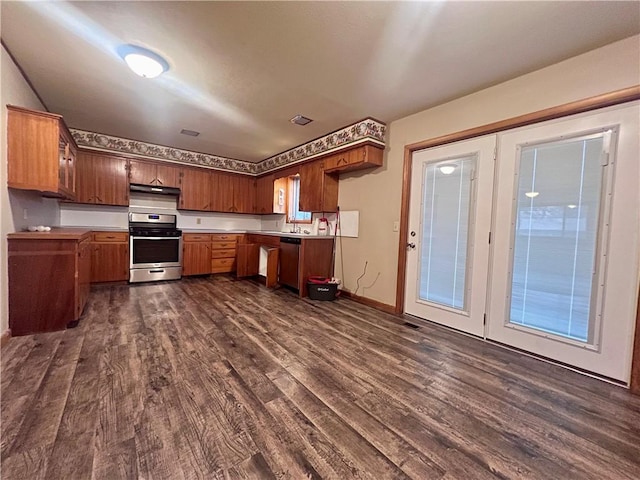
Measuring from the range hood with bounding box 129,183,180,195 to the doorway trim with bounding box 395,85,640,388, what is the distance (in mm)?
4318

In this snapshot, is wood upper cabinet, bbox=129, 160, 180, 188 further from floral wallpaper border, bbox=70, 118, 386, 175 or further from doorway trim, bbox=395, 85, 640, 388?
doorway trim, bbox=395, 85, 640, 388

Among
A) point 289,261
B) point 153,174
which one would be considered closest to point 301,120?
point 289,261

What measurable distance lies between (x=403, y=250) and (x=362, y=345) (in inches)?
54.5

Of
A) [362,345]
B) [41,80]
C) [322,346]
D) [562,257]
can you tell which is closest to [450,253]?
[562,257]

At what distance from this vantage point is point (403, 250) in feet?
10.9

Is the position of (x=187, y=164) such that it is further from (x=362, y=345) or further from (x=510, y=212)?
(x=510, y=212)

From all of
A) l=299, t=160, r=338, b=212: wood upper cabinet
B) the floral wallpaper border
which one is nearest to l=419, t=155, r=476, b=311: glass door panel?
the floral wallpaper border

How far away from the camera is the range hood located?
4.82 meters

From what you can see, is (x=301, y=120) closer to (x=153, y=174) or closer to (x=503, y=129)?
(x=503, y=129)

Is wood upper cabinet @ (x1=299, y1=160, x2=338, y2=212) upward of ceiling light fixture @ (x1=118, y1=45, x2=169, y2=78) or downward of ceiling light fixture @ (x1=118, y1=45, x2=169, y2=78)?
downward

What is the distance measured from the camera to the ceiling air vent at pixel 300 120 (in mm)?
3447

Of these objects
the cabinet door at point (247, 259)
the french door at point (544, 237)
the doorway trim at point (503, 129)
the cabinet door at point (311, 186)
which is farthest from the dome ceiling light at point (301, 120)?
the cabinet door at point (247, 259)

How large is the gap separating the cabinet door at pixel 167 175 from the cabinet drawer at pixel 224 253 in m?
1.48

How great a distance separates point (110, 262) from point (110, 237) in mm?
415
